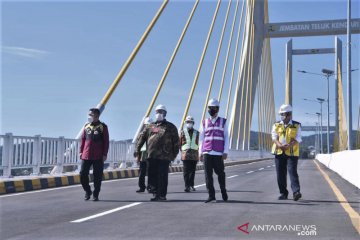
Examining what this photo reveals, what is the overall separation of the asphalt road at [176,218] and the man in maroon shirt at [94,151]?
35 centimetres

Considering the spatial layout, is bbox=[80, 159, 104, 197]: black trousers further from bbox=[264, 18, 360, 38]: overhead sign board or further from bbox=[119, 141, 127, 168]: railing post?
bbox=[264, 18, 360, 38]: overhead sign board

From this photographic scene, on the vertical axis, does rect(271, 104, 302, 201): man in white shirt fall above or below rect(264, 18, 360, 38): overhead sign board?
below

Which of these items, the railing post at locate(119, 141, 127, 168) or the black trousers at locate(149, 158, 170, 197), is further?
the railing post at locate(119, 141, 127, 168)

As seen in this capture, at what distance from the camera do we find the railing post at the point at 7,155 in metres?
12.9

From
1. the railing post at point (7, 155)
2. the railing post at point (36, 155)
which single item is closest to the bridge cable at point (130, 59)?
the railing post at point (36, 155)

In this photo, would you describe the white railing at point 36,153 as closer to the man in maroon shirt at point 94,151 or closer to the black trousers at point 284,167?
the man in maroon shirt at point 94,151

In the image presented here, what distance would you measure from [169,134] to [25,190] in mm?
4619

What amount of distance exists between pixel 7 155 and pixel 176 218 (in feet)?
22.8

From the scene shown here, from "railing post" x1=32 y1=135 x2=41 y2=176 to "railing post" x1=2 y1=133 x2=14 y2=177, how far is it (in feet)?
4.47

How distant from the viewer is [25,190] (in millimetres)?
12719

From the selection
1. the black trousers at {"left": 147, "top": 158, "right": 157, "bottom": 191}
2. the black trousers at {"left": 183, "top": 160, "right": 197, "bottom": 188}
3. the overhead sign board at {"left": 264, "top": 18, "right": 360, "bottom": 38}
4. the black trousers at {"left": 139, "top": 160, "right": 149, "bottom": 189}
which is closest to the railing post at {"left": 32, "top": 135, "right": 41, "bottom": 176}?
the black trousers at {"left": 139, "top": 160, "right": 149, "bottom": 189}

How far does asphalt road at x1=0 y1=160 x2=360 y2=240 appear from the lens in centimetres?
597

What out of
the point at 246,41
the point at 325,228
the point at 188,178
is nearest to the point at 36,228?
the point at 325,228

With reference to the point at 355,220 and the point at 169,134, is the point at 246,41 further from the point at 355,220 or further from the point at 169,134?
→ the point at 355,220
